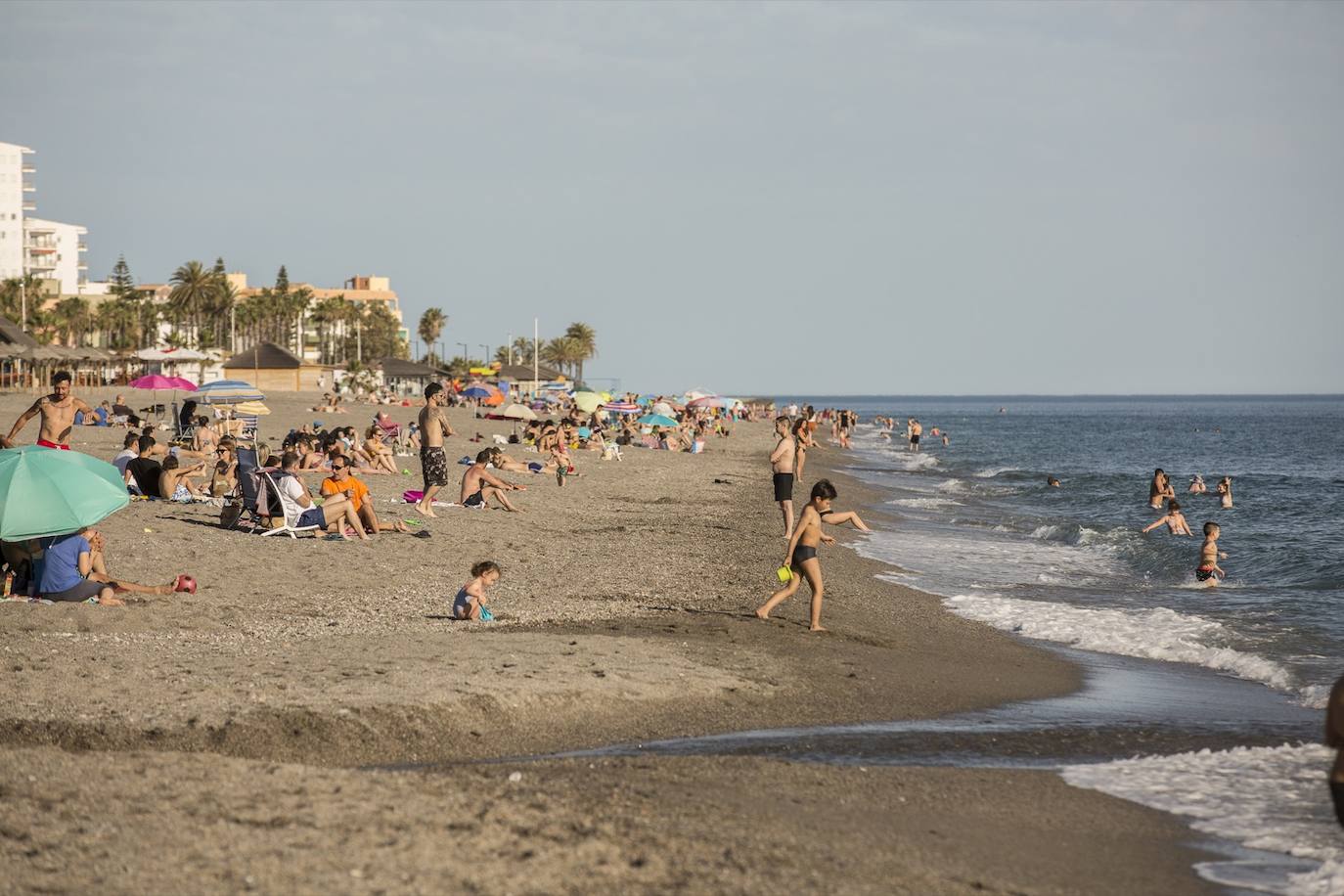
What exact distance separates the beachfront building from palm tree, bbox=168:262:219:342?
2854cm

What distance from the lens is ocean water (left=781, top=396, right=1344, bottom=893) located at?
7.30 meters

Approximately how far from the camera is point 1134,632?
13766 millimetres

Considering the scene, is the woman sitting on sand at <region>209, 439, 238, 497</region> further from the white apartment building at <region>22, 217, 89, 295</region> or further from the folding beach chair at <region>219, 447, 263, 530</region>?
the white apartment building at <region>22, 217, 89, 295</region>

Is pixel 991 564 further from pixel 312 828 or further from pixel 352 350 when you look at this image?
pixel 352 350

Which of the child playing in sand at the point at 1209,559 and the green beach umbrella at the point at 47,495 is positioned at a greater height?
the green beach umbrella at the point at 47,495

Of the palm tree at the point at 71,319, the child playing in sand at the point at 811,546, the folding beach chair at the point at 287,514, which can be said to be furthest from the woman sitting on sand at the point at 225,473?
the palm tree at the point at 71,319

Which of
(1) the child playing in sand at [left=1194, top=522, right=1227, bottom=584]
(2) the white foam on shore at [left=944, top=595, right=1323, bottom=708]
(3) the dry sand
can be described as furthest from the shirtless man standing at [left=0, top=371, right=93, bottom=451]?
(1) the child playing in sand at [left=1194, top=522, right=1227, bottom=584]

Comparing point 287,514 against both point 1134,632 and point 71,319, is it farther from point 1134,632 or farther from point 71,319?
point 71,319

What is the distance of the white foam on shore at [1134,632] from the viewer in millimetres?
11953

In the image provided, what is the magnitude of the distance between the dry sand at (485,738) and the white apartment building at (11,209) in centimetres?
12296

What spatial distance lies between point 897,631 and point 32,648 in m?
A: 7.52

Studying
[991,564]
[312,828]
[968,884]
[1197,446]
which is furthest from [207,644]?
[1197,446]

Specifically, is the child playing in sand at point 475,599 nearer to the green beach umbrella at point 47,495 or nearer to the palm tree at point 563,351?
the green beach umbrella at point 47,495

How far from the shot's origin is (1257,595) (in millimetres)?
17953
